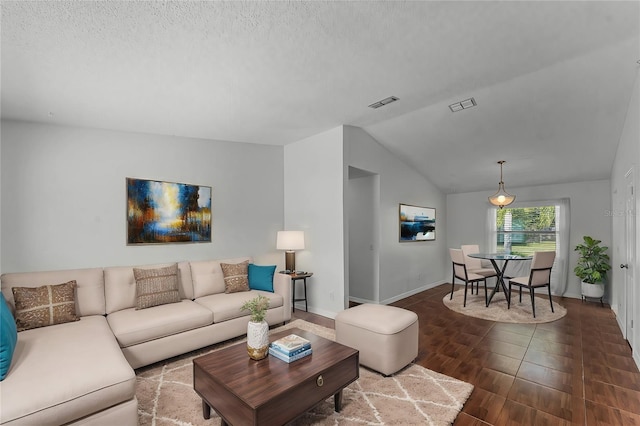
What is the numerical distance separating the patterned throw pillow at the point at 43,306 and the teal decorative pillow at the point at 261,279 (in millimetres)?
1819

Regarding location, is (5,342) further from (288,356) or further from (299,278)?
(299,278)

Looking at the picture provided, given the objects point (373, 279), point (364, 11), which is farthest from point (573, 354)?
point (364, 11)

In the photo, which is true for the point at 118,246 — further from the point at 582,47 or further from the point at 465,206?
the point at 465,206

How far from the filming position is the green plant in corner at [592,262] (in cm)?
498

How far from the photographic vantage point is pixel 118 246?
353 centimetres

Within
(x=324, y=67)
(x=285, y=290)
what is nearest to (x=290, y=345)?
(x=285, y=290)

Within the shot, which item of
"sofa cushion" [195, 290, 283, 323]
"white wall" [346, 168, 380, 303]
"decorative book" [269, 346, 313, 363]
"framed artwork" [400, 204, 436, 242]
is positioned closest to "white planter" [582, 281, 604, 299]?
"framed artwork" [400, 204, 436, 242]

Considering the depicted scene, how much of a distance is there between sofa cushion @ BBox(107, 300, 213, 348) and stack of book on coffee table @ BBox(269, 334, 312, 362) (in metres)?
1.20

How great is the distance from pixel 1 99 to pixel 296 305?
4103 millimetres

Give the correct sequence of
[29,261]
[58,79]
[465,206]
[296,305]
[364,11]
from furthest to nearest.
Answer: [465,206] < [296,305] < [29,261] < [58,79] < [364,11]

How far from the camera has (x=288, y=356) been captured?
6.88 feet

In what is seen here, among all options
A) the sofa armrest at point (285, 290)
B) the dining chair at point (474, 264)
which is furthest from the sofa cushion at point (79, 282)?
the dining chair at point (474, 264)

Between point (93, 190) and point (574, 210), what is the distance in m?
7.59

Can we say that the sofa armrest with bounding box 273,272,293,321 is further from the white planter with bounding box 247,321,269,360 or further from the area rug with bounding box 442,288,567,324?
the area rug with bounding box 442,288,567,324
